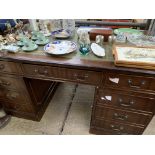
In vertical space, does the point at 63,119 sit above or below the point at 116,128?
below

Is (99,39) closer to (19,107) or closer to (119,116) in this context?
(119,116)

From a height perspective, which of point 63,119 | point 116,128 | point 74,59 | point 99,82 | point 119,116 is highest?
point 74,59

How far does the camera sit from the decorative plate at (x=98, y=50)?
915 mm

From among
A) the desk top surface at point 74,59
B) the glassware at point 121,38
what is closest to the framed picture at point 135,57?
the desk top surface at point 74,59

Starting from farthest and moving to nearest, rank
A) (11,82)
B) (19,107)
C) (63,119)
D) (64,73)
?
(63,119) < (19,107) < (11,82) < (64,73)

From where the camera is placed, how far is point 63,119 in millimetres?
1517

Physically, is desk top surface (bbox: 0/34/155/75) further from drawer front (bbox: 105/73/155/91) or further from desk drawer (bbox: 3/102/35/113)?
desk drawer (bbox: 3/102/35/113)

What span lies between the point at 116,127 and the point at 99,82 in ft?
1.78

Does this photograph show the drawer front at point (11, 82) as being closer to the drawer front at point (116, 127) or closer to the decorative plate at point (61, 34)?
the decorative plate at point (61, 34)

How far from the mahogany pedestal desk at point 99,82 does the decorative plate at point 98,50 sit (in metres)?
0.03

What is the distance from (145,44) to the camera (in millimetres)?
1012

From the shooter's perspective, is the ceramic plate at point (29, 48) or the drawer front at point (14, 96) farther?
the drawer front at point (14, 96)

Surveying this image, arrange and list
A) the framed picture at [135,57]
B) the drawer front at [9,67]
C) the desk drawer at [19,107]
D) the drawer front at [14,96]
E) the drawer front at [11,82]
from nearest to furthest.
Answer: the framed picture at [135,57], the drawer front at [9,67], the drawer front at [11,82], the drawer front at [14,96], the desk drawer at [19,107]

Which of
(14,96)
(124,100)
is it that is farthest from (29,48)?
(124,100)
